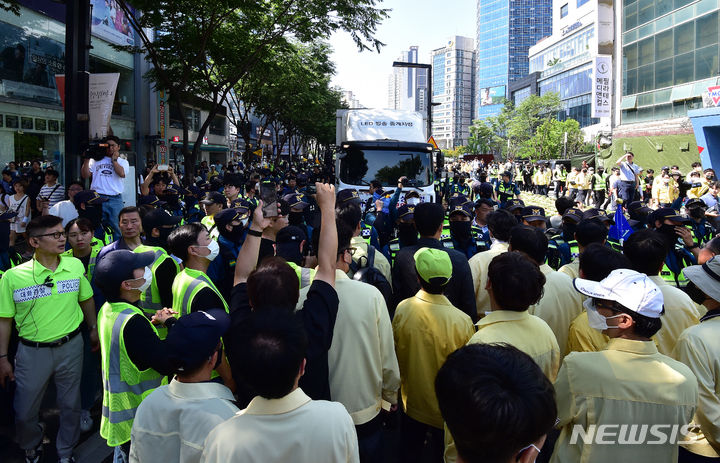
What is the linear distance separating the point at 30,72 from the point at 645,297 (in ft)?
68.2

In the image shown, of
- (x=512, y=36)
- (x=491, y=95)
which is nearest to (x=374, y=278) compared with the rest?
(x=491, y=95)

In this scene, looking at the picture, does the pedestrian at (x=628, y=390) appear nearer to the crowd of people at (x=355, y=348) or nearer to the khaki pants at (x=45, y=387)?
the crowd of people at (x=355, y=348)

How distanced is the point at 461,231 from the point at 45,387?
4.03 metres

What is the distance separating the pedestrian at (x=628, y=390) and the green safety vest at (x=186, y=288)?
2110mm

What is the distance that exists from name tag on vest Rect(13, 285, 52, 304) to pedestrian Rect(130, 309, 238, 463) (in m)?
1.92

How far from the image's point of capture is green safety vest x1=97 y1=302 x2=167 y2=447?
2.77 meters

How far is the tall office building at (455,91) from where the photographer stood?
16500cm

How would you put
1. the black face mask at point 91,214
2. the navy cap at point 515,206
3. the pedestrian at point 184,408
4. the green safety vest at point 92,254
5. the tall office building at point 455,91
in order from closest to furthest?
1. the pedestrian at point 184,408
2. the green safety vest at point 92,254
3. the black face mask at point 91,214
4. the navy cap at point 515,206
5. the tall office building at point 455,91

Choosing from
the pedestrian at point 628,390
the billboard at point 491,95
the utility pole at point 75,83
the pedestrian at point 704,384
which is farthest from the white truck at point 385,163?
the billboard at point 491,95

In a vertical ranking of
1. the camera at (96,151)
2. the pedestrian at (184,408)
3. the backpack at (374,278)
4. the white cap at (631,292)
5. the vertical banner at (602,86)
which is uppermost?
the vertical banner at (602,86)

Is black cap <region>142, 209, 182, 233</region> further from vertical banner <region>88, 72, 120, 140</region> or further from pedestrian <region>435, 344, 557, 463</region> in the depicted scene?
pedestrian <region>435, 344, 557, 463</region>

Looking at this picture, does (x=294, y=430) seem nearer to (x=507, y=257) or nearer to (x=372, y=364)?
(x=372, y=364)

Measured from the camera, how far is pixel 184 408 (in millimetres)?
2141

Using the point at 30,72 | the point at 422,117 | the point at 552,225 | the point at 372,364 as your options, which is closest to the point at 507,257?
the point at 372,364
